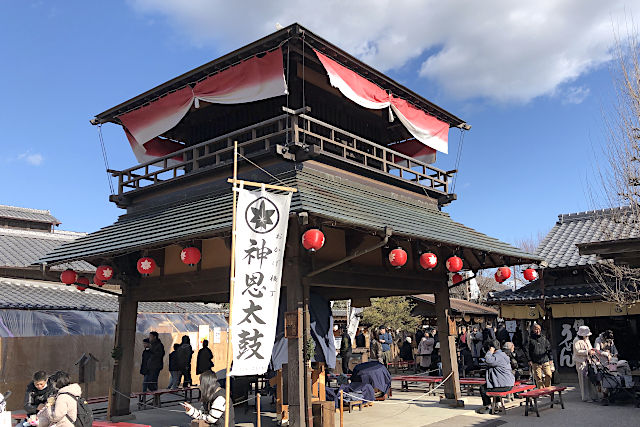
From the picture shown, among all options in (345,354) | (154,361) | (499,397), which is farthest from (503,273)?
(154,361)

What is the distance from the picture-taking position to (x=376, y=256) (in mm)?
11594

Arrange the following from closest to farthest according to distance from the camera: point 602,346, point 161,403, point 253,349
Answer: point 253,349 → point 602,346 → point 161,403

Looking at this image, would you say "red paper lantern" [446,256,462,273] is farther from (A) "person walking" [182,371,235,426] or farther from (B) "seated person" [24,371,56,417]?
(B) "seated person" [24,371,56,417]

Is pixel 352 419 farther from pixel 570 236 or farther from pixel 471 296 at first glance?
pixel 471 296

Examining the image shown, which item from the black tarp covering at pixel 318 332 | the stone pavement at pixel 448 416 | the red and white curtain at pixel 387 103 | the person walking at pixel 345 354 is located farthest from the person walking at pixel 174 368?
the red and white curtain at pixel 387 103

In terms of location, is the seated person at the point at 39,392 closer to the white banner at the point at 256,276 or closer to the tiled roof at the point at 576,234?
the white banner at the point at 256,276

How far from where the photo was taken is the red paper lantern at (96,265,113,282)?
36.6 feet

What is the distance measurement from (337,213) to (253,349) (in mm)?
2823

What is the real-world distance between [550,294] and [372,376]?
7984 mm

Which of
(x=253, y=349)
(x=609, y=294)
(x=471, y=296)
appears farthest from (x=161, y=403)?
(x=471, y=296)

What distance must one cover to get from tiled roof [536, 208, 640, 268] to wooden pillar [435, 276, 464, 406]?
22.3 feet

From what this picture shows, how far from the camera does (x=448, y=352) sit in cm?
1261

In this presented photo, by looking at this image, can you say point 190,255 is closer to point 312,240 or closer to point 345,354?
point 312,240

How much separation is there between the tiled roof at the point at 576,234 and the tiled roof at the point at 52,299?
50.6ft
